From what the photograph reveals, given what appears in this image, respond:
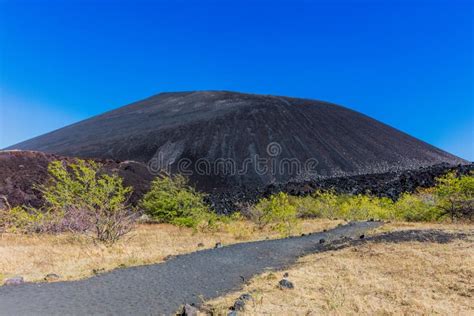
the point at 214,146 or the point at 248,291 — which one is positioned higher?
the point at 214,146

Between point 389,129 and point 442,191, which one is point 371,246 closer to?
point 442,191

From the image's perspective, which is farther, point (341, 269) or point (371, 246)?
point (371, 246)

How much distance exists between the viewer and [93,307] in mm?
6145

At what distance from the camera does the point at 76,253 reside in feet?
36.8

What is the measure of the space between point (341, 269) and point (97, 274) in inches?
210

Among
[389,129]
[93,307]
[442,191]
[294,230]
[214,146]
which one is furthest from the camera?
[389,129]

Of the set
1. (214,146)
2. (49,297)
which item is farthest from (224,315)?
(214,146)

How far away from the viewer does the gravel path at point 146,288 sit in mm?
6121

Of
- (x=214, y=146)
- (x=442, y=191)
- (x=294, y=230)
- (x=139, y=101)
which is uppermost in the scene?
(x=139, y=101)

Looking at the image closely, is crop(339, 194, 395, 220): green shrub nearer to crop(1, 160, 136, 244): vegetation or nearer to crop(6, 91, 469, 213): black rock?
crop(6, 91, 469, 213): black rock

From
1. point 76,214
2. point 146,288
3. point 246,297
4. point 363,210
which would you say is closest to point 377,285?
point 246,297

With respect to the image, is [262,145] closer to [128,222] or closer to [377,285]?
[128,222]

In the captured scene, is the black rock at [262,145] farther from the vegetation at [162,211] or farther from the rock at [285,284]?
the rock at [285,284]
